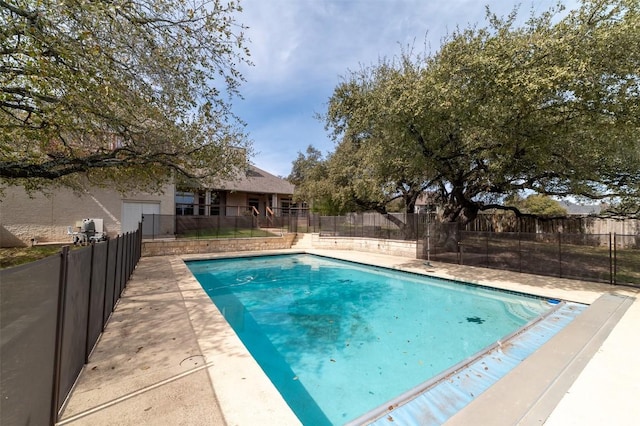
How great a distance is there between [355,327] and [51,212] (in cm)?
1617

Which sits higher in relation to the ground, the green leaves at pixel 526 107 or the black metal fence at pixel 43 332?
the green leaves at pixel 526 107

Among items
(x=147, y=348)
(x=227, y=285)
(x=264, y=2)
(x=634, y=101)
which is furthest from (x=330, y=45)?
(x=147, y=348)

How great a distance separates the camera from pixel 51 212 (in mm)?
13844

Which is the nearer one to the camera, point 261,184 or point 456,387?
point 456,387

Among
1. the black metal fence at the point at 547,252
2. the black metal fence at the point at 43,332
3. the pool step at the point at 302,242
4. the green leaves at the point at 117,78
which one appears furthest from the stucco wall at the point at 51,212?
the black metal fence at the point at 547,252

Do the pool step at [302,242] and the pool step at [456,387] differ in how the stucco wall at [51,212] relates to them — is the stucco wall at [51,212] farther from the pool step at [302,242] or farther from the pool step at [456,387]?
the pool step at [456,387]

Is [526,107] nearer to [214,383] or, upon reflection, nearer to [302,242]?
[214,383]

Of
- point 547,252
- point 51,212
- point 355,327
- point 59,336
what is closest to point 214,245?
point 51,212

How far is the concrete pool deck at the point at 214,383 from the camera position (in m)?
2.64

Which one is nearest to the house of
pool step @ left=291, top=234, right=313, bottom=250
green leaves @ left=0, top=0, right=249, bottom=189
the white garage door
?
the white garage door

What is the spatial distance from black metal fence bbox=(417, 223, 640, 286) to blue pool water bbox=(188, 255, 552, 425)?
9.17 feet

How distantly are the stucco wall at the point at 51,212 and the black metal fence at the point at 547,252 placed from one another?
1399 cm

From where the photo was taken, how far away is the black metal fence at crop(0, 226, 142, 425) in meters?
1.54

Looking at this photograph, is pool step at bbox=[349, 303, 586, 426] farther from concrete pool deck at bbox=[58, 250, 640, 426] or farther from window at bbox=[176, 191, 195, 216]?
window at bbox=[176, 191, 195, 216]
